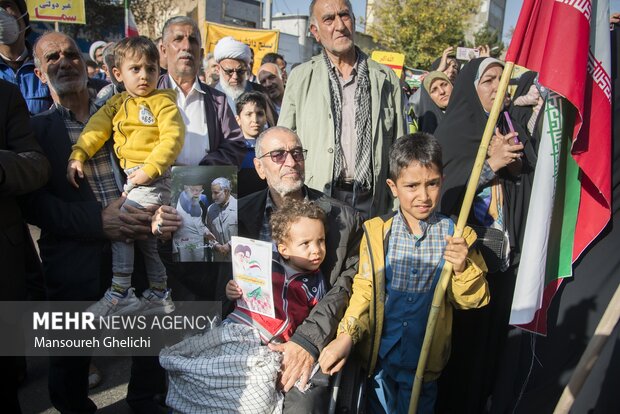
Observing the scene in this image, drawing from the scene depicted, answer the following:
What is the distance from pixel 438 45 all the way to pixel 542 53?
98.4 ft

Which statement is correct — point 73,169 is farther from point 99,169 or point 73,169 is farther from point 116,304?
point 116,304

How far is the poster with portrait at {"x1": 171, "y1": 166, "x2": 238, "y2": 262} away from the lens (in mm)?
2576

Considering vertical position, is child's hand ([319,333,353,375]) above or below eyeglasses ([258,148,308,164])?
below

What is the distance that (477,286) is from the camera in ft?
7.73

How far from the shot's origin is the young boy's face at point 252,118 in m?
4.39

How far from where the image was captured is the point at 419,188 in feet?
8.35

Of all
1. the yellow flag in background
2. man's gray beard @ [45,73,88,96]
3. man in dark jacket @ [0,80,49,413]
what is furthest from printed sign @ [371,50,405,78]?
man in dark jacket @ [0,80,49,413]

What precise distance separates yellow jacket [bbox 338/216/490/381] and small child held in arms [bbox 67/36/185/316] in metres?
1.30

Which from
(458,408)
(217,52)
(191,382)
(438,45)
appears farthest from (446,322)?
(438,45)

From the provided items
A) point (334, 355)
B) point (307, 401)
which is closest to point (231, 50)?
point (334, 355)

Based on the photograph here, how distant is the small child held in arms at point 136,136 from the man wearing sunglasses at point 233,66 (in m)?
1.85

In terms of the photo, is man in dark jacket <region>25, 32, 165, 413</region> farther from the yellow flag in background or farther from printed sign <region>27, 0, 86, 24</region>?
the yellow flag in background

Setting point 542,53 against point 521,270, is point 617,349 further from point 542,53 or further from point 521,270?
point 542,53

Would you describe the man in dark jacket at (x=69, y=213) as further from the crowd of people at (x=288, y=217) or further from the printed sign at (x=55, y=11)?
the printed sign at (x=55, y=11)
